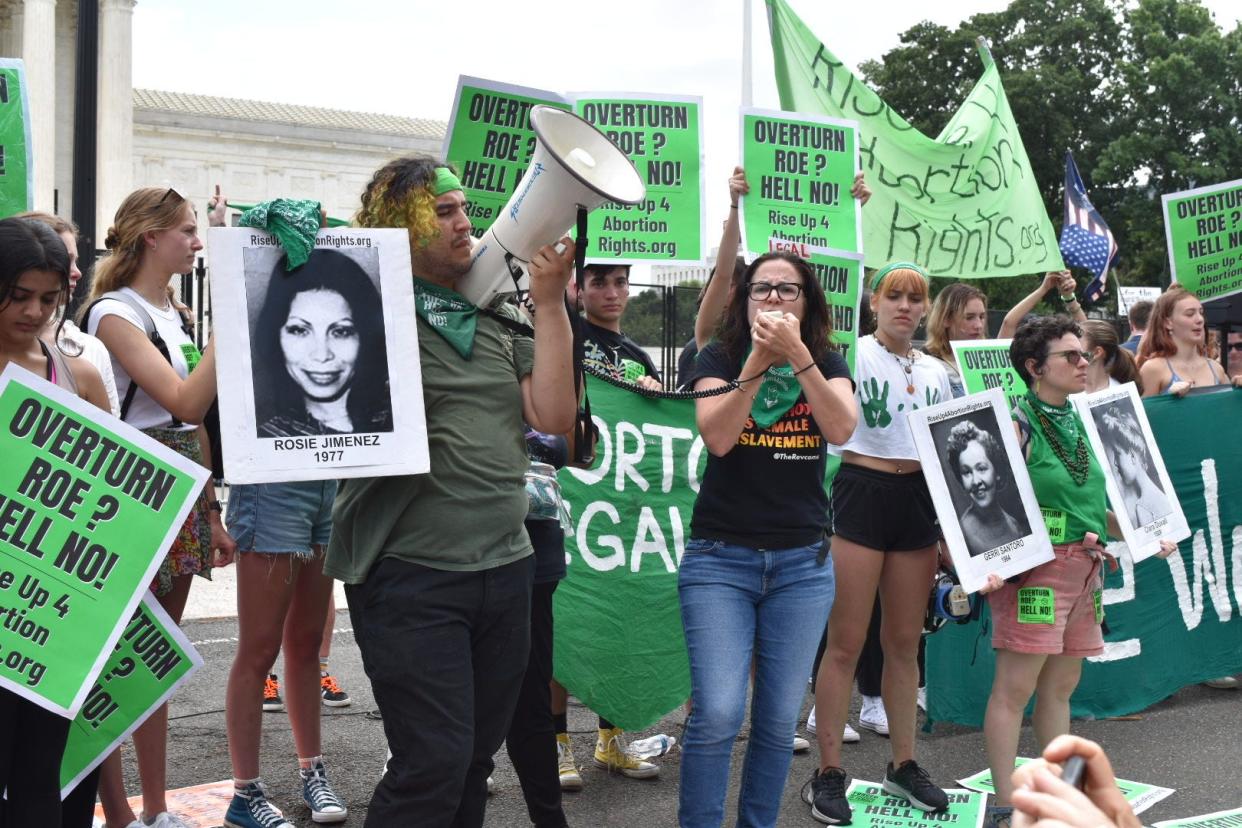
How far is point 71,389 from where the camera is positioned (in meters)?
3.29

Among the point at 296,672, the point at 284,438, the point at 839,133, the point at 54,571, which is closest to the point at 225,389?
the point at 284,438

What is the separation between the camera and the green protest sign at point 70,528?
119 inches

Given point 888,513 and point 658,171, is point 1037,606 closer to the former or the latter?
point 888,513

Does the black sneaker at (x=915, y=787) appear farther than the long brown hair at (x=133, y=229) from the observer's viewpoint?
Yes

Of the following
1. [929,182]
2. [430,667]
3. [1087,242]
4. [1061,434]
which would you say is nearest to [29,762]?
[430,667]

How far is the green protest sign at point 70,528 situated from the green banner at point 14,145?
0.93m

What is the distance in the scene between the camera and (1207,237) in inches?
276

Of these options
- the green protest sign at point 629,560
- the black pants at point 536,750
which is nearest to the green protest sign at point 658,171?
the green protest sign at point 629,560

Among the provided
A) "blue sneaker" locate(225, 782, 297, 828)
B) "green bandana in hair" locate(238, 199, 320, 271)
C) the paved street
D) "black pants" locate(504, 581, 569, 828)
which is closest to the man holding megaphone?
"green bandana in hair" locate(238, 199, 320, 271)

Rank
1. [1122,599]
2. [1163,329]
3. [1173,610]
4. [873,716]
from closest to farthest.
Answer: [873,716]
[1122,599]
[1173,610]
[1163,329]

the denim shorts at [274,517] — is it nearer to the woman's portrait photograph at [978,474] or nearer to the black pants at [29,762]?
the black pants at [29,762]

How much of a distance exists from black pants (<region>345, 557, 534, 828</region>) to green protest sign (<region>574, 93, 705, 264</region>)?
8.45 feet

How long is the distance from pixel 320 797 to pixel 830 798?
1720 millimetres

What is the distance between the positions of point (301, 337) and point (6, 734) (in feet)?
3.70
